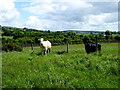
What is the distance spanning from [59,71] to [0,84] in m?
2.55

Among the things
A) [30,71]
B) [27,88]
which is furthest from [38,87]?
[30,71]

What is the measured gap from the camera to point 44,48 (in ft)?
59.5

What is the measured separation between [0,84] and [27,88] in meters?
1.18

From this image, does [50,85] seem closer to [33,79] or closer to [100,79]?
[33,79]

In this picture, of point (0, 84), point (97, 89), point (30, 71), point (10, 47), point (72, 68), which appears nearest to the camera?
point (97, 89)

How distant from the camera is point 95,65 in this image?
29.0ft

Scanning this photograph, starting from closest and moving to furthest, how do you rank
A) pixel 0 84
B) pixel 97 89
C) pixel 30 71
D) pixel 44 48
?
pixel 97 89 → pixel 0 84 → pixel 30 71 → pixel 44 48

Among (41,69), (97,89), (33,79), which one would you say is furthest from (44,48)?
(97,89)

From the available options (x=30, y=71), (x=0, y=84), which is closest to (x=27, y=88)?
(x=0, y=84)

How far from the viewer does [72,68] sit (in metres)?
8.52

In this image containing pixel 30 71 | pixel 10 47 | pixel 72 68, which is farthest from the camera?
pixel 10 47

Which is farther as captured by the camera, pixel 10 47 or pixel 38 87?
pixel 10 47

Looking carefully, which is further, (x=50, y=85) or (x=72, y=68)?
(x=72, y=68)

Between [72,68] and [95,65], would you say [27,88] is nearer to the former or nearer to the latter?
[72,68]
